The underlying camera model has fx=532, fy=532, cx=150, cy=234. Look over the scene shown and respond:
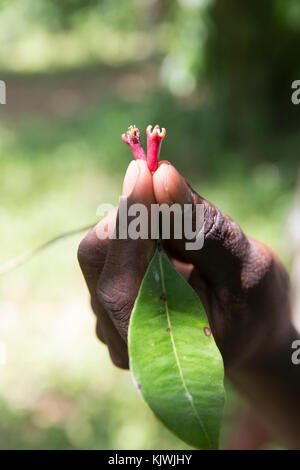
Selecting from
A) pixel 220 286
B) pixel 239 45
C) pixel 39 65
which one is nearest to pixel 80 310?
pixel 220 286

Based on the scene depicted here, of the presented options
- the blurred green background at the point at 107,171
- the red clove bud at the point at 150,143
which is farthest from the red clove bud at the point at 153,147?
the blurred green background at the point at 107,171

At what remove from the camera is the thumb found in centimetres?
54

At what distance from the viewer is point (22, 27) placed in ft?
27.8

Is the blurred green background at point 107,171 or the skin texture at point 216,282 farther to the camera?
the blurred green background at point 107,171

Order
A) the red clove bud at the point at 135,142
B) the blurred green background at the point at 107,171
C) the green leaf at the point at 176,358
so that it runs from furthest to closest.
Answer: the blurred green background at the point at 107,171 < the red clove bud at the point at 135,142 < the green leaf at the point at 176,358

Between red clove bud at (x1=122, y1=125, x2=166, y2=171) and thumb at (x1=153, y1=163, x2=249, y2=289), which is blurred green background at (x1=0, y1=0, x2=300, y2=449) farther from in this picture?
red clove bud at (x1=122, y1=125, x2=166, y2=171)

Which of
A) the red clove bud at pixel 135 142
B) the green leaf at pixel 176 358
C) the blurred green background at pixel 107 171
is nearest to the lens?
the green leaf at pixel 176 358

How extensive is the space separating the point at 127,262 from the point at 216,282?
13 cm

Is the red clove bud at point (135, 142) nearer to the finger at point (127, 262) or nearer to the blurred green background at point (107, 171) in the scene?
the finger at point (127, 262)

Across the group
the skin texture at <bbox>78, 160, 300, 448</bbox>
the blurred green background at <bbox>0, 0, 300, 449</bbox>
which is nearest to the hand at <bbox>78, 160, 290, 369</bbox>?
the skin texture at <bbox>78, 160, 300, 448</bbox>

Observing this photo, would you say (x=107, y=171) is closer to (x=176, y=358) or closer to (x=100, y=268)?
(x=100, y=268)

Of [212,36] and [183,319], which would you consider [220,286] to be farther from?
[212,36]

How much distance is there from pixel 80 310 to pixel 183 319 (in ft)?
5.96

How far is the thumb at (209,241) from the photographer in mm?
541
